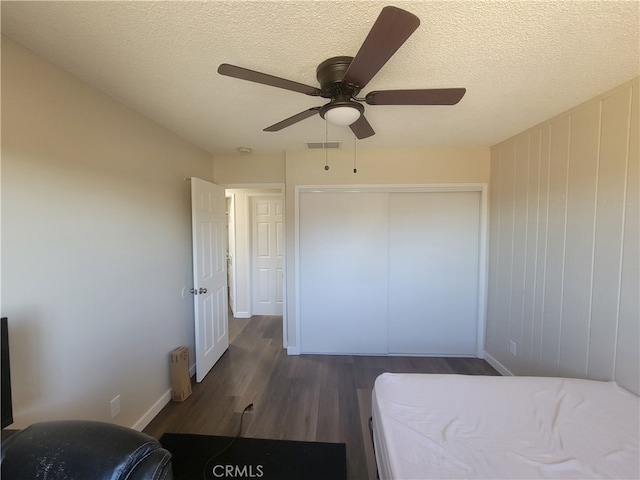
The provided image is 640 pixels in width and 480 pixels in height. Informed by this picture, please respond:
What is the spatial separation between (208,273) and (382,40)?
2469 mm

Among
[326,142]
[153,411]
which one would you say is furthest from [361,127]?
[153,411]

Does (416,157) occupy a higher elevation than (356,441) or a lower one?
higher

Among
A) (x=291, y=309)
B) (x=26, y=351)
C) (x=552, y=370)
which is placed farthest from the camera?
(x=291, y=309)

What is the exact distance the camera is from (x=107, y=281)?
1680 mm

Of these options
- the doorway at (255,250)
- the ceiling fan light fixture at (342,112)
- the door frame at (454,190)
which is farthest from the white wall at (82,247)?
the doorway at (255,250)

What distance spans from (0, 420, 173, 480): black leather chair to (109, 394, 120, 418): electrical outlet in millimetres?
1038

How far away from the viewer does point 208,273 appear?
271cm

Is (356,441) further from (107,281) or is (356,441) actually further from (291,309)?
(107,281)

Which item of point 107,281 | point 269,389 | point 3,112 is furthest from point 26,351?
point 269,389

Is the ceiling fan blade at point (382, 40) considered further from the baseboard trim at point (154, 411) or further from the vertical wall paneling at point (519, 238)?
the baseboard trim at point (154, 411)

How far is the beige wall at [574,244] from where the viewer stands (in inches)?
59.9

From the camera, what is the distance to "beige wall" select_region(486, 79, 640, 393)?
1522 millimetres

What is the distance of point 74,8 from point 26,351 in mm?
1489

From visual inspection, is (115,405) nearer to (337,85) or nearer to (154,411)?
(154,411)
